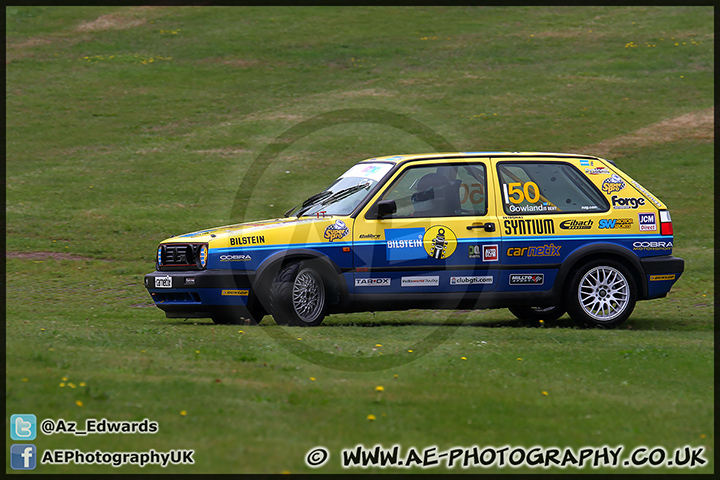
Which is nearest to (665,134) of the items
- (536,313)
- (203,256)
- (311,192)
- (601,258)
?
(311,192)

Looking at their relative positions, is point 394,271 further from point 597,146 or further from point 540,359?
point 597,146

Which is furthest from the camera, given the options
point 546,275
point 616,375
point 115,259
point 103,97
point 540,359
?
point 103,97

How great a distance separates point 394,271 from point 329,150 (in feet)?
57.6

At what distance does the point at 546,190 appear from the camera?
9.87 metres

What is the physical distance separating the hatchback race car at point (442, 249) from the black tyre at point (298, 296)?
0.5 inches

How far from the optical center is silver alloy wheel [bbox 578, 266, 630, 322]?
32.2 feet

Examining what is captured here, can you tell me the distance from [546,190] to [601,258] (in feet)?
3.45

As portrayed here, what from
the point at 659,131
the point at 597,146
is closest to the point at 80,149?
the point at 597,146

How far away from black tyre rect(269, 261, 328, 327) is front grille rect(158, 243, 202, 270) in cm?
97

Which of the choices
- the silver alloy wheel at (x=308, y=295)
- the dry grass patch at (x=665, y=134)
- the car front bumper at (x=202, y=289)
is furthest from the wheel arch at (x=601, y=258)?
the dry grass patch at (x=665, y=134)

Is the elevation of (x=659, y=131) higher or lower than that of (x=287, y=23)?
lower

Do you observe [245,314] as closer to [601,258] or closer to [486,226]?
[486,226]

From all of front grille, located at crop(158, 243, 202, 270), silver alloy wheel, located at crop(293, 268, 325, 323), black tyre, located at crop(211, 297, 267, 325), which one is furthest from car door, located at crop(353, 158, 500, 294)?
front grille, located at crop(158, 243, 202, 270)

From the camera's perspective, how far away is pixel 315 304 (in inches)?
366
